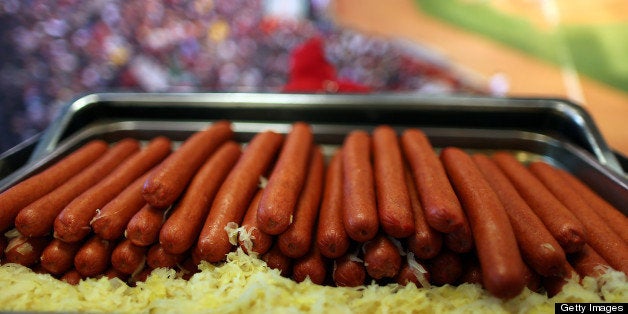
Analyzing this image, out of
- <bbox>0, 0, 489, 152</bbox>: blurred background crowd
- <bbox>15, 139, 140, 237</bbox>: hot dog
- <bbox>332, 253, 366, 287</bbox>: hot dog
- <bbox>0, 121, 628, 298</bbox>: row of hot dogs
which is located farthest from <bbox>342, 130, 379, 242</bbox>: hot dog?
<bbox>0, 0, 489, 152</bbox>: blurred background crowd

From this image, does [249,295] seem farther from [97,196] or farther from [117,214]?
[97,196]

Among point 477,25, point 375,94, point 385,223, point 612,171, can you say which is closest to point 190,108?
point 375,94

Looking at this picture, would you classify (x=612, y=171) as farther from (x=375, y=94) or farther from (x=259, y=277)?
(x=259, y=277)

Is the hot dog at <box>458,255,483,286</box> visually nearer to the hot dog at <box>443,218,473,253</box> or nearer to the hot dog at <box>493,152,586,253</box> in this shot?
the hot dog at <box>443,218,473,253</box>

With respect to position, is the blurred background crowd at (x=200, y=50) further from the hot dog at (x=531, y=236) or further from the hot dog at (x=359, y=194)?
the hot dog at (x=531, y=236)

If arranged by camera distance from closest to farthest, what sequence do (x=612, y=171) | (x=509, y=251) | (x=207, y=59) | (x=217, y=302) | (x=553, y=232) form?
(x=509, y=251) < (x=217, y=302) < (x=553, y=232) < (x=612, y=171) < (x=207, y=59)
